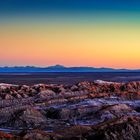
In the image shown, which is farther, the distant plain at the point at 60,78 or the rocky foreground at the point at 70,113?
the distant plain at the point at 60,78

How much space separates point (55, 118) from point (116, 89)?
19580mm

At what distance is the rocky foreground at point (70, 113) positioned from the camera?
23.3 meters

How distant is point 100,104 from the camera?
155ft

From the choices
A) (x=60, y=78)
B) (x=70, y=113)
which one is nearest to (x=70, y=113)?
(x=70, y=113)

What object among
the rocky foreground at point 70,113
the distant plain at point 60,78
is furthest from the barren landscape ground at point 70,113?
the distant plain at point 60,78

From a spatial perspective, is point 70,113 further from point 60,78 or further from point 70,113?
point 60,78

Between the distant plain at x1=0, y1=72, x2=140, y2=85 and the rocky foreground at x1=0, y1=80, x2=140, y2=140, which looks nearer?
the rocky foreground at x1=0, y1=80, x2=140, y2=140

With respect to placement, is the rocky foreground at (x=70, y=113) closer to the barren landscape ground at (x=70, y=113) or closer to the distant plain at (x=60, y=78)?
the barren landscape ground at (x=70, y=113)

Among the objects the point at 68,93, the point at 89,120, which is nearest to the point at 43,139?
the point at 89,120

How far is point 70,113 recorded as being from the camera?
42031 millimetres

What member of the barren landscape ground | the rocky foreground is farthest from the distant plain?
the barren landscape ground

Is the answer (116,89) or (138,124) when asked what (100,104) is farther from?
(138,124)

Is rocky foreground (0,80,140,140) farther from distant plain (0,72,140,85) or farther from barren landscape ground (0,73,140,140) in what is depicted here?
distant plain (0,72,140,85)

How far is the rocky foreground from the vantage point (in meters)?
23.3
